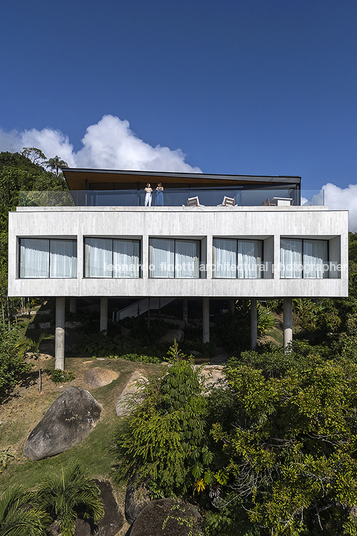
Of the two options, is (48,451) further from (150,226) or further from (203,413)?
(150,226)

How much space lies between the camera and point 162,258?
48.1 ft

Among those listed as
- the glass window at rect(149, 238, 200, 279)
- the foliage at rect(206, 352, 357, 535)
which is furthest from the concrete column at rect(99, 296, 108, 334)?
the foliage at rect(206, 352, 357, 535)

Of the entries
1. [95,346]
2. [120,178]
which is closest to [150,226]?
[120,178]

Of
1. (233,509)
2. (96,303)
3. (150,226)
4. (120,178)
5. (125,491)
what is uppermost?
(120,178)

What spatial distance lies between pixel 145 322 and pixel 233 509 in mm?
13598

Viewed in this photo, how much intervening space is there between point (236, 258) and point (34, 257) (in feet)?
35.8

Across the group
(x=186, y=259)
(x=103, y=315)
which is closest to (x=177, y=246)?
(x=186, y=259)

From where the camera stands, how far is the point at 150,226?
565 inches

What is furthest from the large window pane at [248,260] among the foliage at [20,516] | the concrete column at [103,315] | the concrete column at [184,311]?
the foliage at [20,516]

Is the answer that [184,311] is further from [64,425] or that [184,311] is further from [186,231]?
[64,425]

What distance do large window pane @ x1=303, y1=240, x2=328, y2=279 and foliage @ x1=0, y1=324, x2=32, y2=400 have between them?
15.3 meters

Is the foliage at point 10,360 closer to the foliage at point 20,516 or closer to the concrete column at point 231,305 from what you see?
the foliage at point 20,516

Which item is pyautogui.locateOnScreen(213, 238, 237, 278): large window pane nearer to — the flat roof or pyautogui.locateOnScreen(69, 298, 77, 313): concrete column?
the flat roof

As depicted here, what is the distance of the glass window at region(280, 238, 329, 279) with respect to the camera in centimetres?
1473
